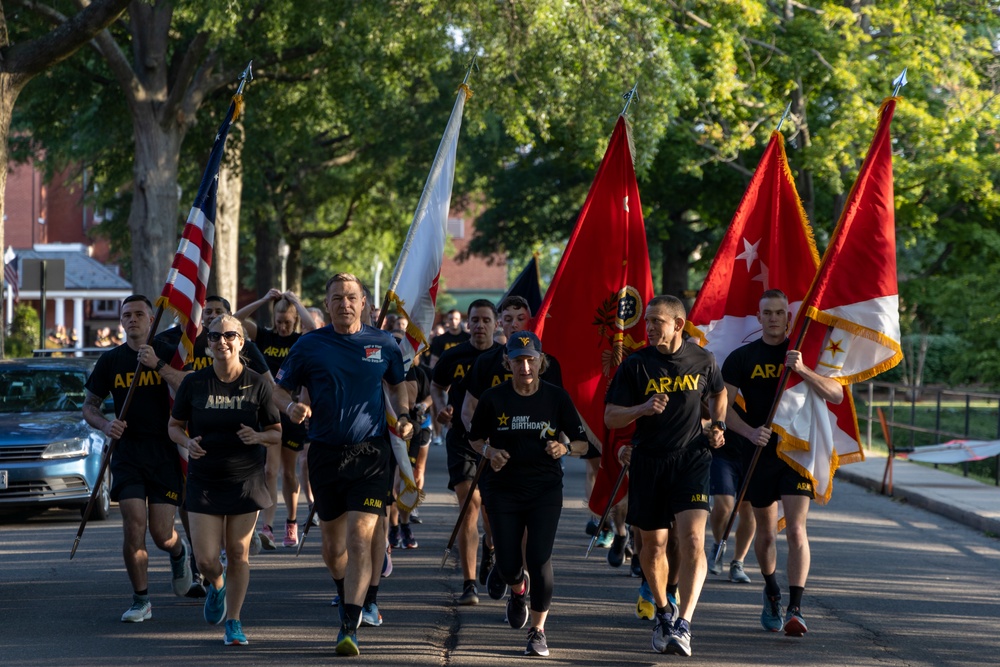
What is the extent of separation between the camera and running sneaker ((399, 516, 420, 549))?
11.6 metres

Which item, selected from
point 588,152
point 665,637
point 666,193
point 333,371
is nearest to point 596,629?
point 665,637

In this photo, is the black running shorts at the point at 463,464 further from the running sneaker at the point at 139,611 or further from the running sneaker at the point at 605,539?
the running sneaker at the point at 605,539

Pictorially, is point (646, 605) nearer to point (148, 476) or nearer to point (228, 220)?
point (148, 476)

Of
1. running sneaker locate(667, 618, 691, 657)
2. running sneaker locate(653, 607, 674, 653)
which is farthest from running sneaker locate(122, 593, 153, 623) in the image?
running sneaker locate(667, 618, 691, 657)

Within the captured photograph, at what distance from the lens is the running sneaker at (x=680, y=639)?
7258 millimetres

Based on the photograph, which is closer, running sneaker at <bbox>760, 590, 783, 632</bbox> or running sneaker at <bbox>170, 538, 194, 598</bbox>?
running sneaker at <bbox>760, 590, 783, 632</bbox>

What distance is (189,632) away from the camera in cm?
796

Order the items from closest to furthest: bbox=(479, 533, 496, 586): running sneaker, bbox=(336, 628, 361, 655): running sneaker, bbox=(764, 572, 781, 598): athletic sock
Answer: bbox=(336, 628, 361, 655): running sneaker
bbox=(764, 572, 781, 598): athletic sock
bbox=(479, 533, 496, 586): running sneaker

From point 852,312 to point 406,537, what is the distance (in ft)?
14.9

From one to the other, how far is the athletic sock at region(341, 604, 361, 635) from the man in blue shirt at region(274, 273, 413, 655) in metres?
0.10

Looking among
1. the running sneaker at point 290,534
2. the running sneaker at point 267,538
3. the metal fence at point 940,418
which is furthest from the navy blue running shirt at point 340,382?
the metal fence at point 940,418

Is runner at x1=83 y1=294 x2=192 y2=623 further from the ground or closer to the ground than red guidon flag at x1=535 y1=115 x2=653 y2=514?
closer to the ground

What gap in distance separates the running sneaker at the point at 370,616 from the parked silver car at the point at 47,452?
19.1 feet

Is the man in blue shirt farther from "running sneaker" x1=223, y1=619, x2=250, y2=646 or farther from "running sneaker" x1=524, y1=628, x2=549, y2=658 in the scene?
"running sneaker" x1=524, y1=628, x2=549, y2=658
